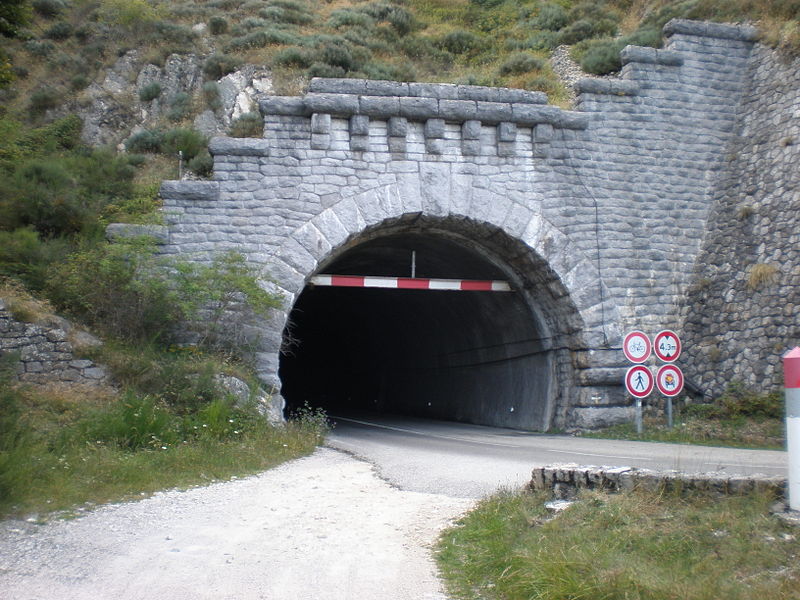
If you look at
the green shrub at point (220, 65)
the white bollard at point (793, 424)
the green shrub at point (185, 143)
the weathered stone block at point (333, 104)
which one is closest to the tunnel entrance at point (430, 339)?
the weathered stone block at point (333, 104)

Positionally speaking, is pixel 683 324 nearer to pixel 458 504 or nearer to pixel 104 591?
pixel 458 504

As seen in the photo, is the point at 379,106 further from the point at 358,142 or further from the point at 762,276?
the point at 762,276

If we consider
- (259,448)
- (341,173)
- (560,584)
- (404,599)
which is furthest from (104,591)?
(341,173)

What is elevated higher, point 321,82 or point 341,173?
point 321,82

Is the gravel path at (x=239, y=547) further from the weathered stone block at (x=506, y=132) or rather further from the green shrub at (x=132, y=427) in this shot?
the weathered stone block at (x=506, y=132)

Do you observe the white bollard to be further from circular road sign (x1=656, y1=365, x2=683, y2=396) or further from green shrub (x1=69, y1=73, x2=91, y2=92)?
green shrub (x1=69, y1=73, x2=91, y2=92)

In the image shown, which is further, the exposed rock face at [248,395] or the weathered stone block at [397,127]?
the weathered stone block at [397,127]

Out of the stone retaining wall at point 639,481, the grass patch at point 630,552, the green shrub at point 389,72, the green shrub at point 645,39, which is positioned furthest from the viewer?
the green shrub at point 389,72

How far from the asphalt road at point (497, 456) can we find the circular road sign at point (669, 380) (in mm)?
1548

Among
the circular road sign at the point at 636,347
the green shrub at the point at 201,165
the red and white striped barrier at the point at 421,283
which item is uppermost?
the green shrub at the point at 201,165

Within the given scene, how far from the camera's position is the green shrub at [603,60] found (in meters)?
16.1

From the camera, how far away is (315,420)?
11.8 metres

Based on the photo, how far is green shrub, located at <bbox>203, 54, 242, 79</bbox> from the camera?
2172cm

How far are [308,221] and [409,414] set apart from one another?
36.7 ft
